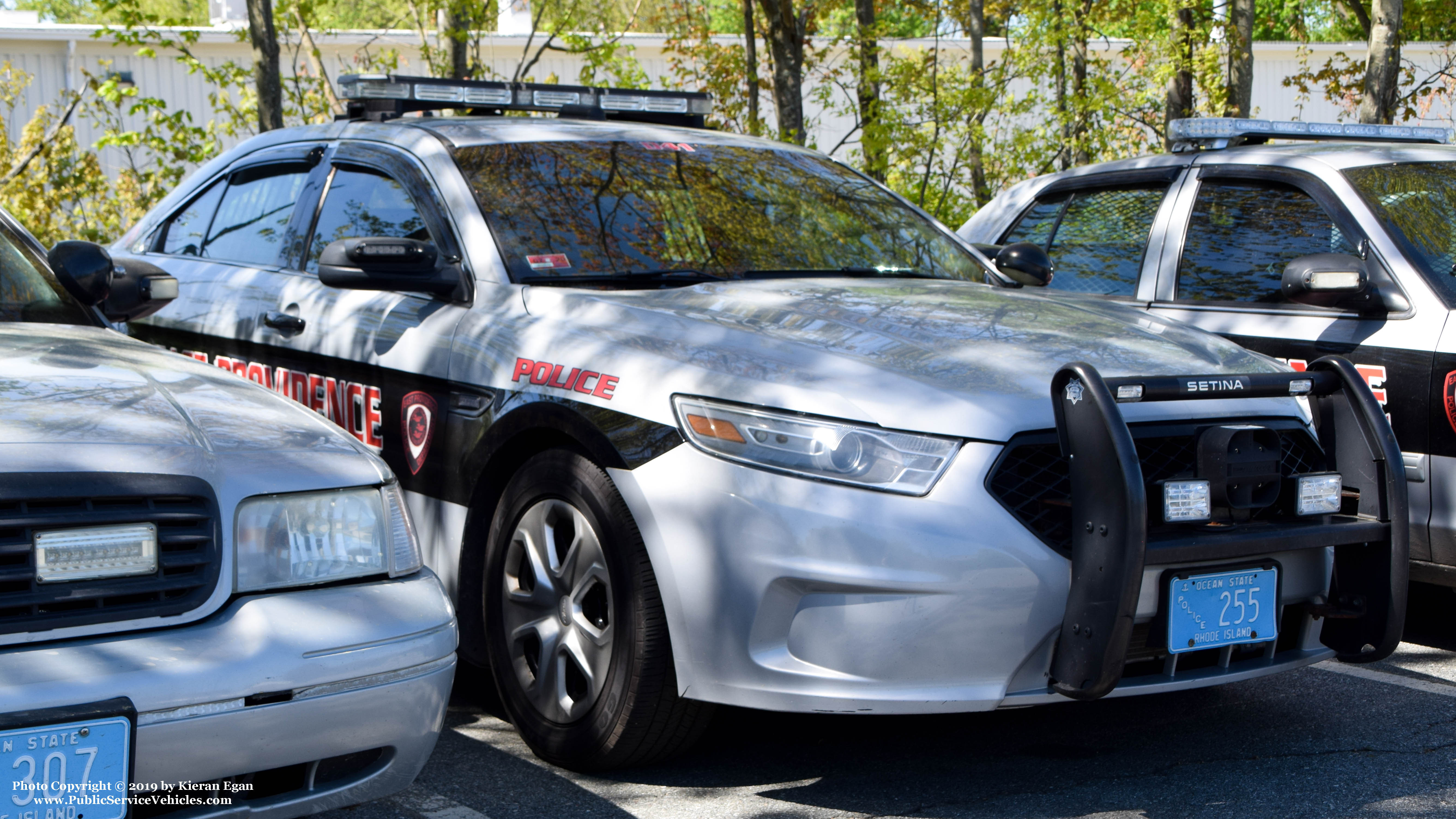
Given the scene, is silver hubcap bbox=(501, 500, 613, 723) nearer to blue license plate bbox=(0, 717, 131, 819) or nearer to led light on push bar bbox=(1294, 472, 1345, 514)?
blue license plate bbox=(0, 717, 131, 819)

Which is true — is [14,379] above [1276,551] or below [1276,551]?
above

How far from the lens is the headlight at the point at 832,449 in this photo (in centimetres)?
301

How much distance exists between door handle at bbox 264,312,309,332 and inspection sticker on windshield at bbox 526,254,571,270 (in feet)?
3.27

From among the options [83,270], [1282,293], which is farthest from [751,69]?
Result: [83,270]

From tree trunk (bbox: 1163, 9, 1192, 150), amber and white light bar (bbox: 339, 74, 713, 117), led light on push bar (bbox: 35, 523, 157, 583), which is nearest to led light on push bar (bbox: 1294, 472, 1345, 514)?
led light on push bar (bbox: 35, 523, 157, 583)

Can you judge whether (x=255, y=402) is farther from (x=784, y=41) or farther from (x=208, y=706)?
(x=784, y=41)

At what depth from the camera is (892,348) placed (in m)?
3.34

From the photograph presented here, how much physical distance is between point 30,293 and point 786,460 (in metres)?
2.10

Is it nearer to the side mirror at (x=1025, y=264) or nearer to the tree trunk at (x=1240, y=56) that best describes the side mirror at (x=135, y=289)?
the side mirror at (x=1025, y=264)

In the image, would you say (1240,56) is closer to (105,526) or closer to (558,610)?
(558,610)

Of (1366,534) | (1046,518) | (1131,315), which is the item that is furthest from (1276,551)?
(1131,315)

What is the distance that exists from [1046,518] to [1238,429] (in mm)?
546

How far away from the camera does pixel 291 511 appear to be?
2.63 metres

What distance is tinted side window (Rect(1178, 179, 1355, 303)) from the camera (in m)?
5.19
